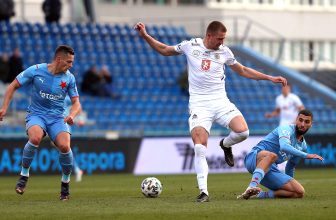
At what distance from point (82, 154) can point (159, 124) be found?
14.5 feet

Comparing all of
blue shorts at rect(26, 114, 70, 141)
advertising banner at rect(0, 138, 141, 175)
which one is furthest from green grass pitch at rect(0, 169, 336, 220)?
advertising banner at rect(0, 138, 141, 175)

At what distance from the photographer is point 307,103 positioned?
34.5 metres

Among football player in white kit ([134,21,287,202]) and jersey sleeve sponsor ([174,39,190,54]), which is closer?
football player in white kit ([134,21,287,202])

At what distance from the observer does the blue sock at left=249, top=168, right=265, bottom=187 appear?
14.0 metres

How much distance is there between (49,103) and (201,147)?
7.91 feet

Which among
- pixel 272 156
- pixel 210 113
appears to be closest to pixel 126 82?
pixel 210 113

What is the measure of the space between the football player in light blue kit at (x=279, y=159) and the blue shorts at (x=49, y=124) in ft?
8.96

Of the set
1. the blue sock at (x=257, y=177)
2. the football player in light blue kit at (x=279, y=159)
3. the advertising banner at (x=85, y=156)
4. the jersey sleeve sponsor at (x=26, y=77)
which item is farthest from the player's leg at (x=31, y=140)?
the advertising banner at (x=85, y=156)

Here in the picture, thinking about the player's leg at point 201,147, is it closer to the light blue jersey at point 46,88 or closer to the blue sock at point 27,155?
the light blue jersey at point 46,88

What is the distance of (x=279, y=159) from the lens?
1452cm

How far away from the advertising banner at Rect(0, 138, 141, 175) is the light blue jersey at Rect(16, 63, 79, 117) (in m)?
11.5

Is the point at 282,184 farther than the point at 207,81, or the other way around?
the point at 282,184

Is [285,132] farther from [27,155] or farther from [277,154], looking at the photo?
[27,155]

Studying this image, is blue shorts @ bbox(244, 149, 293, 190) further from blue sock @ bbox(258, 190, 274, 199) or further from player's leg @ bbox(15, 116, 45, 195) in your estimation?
player's leg @ bbox(15, 116, 45, 195)
